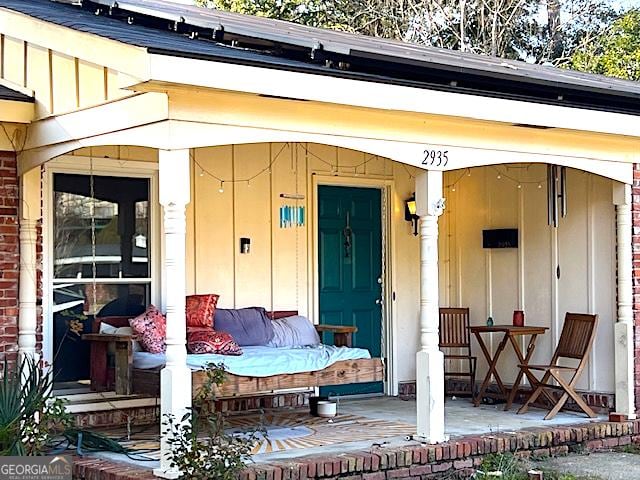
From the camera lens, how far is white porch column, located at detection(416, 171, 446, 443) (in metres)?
7.55

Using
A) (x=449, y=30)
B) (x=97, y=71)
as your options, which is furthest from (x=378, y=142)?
(x=449, y=30)

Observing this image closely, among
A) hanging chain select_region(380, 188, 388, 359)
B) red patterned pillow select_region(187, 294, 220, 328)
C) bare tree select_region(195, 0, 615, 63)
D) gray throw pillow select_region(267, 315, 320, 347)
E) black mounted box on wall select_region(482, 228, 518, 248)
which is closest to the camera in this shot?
red patterned pillow select_region(187, 294, 220, 328)

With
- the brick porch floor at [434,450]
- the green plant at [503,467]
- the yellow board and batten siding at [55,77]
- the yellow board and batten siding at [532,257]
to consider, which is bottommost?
the green plant at [503,467]

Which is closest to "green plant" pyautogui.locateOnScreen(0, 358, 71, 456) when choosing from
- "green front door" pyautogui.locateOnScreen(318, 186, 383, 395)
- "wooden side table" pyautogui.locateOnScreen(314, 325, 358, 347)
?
"wooden side table" pyautogui.locateOnScreen(314, 325, 358, 347)

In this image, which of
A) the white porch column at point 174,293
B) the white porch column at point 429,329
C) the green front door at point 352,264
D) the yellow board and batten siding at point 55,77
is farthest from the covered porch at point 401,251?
the white porch column at point 174,293

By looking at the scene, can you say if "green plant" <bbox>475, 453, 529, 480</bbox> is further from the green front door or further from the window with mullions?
the window with mullions

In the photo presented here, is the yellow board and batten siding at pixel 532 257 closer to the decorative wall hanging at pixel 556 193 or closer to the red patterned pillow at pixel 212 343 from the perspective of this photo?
the decorative wall hanging at pixel 556 193

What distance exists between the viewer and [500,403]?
9977mm

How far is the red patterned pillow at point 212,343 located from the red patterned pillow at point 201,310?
0.37m

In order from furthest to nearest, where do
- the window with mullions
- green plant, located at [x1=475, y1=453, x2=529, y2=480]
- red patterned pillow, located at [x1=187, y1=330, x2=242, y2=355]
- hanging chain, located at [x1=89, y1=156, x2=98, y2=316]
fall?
hanging chain, located at [x1=89, y1=156, x2=98, y2=316], the window with mullions, red patterned pillow, located at [x1=187, y1=330, x2=242, y2=355], green plant, located at [x1=475, y1=453, x2=529, y2=480]

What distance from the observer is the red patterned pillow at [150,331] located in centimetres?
796

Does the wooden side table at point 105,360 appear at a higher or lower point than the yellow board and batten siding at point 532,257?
lower

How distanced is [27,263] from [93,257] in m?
0.74

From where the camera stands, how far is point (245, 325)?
8.88 m
